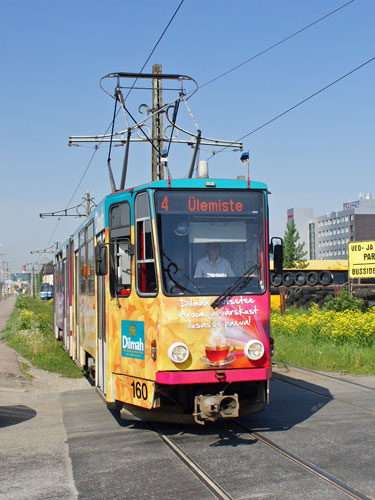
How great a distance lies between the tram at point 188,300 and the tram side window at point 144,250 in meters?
0.01

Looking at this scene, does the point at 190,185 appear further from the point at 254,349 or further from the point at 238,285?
the point at 254,349

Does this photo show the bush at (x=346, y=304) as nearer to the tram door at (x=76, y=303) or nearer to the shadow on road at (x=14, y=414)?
the tram door at (x=76, y=303)

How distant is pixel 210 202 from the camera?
26.5 feet

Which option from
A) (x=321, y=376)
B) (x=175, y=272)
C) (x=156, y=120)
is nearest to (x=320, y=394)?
(x=321, y=376)

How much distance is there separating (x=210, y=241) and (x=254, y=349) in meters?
1.38

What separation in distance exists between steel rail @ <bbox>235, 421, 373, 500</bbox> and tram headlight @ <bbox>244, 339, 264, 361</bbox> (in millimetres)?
965

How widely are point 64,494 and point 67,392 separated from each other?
6.55 m

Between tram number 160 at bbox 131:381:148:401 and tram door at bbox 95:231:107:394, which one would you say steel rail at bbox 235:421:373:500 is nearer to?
tram number 160 at bbox 131:381:148:401

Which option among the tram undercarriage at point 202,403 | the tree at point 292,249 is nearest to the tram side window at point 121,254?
the tram undercarriage at point 202,403

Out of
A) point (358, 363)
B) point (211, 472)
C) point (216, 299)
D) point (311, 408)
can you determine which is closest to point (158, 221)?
point (216, 299)

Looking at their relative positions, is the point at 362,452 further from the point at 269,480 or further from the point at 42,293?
the point at 42,293

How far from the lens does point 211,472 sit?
251 inches

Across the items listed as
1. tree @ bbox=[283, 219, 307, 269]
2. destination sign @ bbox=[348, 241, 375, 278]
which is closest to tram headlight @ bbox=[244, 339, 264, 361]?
destination sign @ bbox=[348, 241, 375, 278]

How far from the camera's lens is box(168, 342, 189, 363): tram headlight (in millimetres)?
7531
